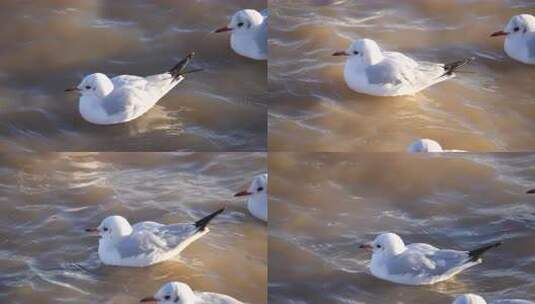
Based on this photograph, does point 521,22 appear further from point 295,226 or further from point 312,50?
point 295,226

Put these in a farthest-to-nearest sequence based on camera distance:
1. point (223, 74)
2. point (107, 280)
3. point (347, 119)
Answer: point (223, 74)
point (347, 119)
point (107, 280)

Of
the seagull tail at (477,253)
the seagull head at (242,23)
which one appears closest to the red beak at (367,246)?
the seagull tail at (477,253)

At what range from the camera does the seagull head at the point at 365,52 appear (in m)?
6.61

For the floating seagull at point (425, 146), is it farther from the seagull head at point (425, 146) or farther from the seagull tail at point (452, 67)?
the seagull tail at point (452, 67)

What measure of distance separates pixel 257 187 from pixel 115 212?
2.80 feet

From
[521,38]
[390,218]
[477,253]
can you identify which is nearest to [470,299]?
[477,253]

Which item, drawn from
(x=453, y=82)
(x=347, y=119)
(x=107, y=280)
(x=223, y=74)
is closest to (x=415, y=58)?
(x=453, y=82)

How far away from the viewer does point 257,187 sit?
6.08 m

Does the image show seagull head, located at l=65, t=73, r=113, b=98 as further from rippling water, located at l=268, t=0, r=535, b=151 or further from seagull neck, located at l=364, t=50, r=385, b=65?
seagull neck, located at l=364, t=50, r=385, b=65

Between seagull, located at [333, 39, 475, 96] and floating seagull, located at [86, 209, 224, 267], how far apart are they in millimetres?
1418

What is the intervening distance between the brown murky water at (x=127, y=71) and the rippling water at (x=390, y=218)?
1.57ft

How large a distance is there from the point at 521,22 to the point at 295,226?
7.24 ft

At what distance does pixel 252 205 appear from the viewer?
611 cm

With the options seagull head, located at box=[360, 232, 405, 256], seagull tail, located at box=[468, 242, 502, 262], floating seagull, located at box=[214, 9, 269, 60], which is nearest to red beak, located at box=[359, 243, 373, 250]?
seagull head, located at box=[360, 232, 405, 256]
